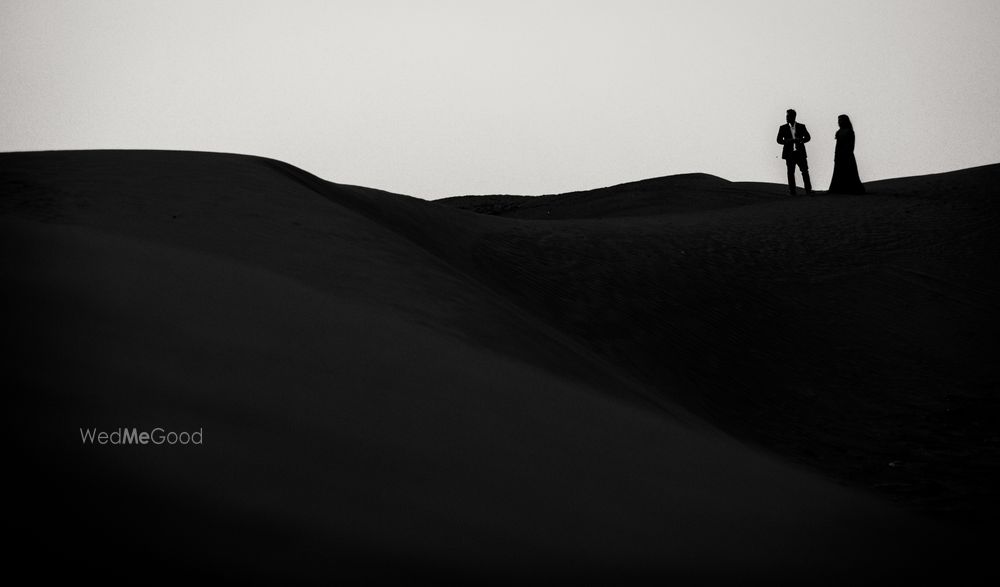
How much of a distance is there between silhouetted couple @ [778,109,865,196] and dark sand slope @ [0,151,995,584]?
19.1 feet

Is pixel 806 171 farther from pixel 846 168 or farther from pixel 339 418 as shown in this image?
pixel 339 418

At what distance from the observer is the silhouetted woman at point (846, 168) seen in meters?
10.2

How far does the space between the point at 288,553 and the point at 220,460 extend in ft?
1.24

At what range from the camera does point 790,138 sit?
1055 cm

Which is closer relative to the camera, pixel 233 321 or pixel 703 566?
pixel 703 566

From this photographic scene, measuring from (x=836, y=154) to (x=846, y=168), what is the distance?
0.25 meters

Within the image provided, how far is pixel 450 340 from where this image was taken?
3.12 metres

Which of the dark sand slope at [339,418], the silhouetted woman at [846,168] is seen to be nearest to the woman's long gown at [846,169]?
the silhouetted woman at [846,168]

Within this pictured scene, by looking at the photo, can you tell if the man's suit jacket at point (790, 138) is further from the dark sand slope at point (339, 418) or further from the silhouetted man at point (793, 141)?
the dark sand slope at point (339, 418)

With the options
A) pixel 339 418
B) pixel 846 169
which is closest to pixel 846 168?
pixel 846 169

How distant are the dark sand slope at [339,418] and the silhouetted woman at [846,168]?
228 inches

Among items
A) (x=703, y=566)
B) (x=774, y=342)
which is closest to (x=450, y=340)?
(x=703, y=566)

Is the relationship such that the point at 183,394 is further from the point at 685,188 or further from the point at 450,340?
the point at 685,188

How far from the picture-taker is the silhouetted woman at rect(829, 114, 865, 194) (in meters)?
10.2
